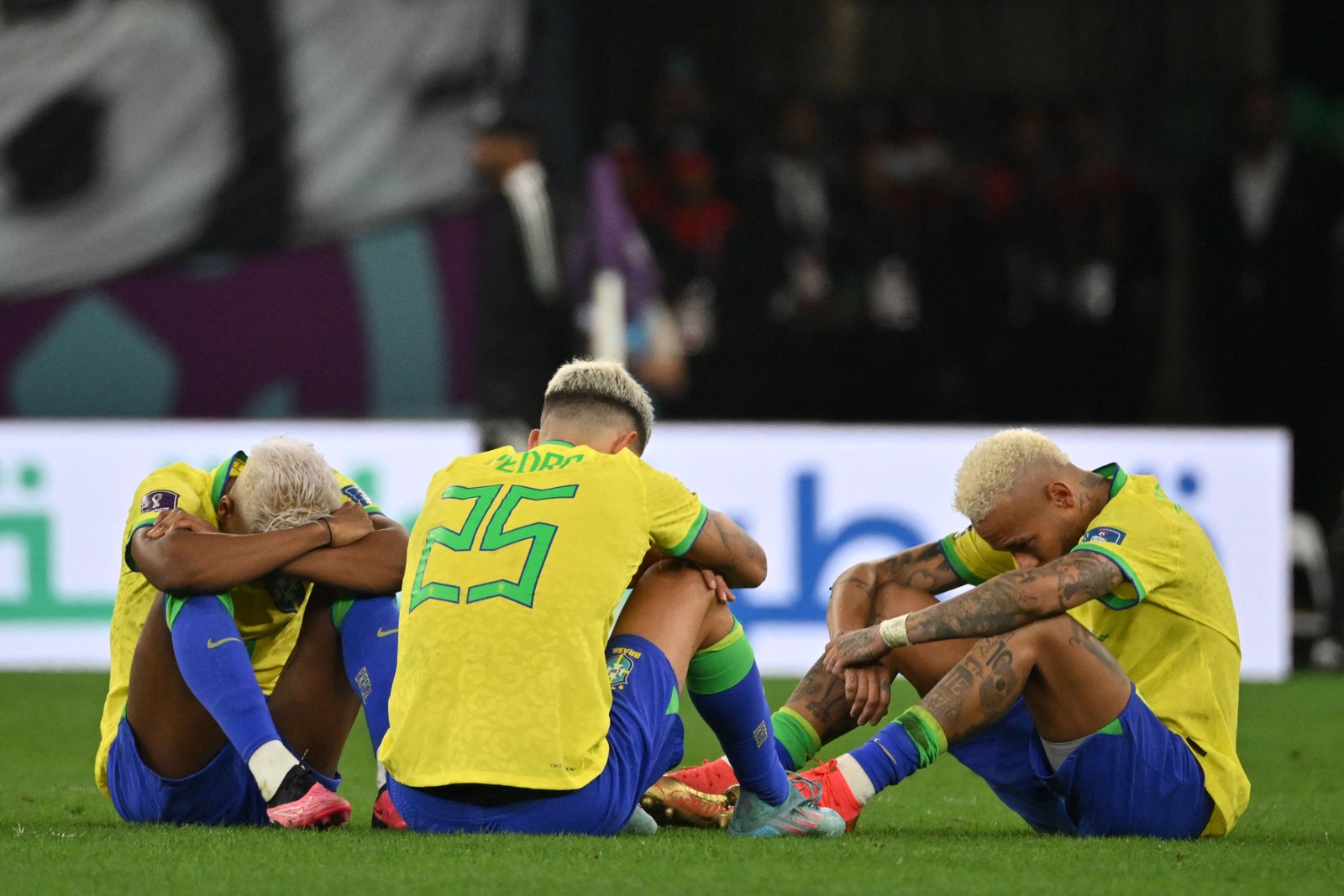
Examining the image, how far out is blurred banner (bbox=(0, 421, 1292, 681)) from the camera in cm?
845

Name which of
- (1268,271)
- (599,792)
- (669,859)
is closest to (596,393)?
(599,792)

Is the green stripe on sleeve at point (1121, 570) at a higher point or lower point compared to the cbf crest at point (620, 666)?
higher

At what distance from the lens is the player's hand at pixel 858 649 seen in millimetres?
4082

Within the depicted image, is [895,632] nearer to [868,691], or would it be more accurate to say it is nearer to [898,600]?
[868,691]

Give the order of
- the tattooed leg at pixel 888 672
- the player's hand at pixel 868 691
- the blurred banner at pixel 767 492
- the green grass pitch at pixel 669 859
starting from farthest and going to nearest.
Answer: the blurred banner at pixel 767 492, the tattooed leg at pixel 888 672, the player's hand at pixel 868 691, the green grass pitch at pixel 669 859

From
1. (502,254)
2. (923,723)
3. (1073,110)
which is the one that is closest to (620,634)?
(923,723)

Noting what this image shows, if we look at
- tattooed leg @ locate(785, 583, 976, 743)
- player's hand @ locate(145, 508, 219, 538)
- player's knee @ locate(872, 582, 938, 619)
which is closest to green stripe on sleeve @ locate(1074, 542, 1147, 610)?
tattooed leg @ locate(785, 583, 976, 743)

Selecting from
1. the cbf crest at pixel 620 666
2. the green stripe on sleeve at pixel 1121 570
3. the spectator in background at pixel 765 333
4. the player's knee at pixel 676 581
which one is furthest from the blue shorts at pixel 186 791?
the spectator in background at pixel 765 333

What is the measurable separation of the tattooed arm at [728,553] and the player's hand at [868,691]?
0.39 meters

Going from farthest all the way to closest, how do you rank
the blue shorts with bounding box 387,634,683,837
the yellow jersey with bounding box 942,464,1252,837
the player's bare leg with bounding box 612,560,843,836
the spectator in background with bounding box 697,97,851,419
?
the spectator in background with bounding box 697,97,851,419 → the yellow jersey with bounding box 942,464,1252,837 → the player's bare leg with bounding box 612,560,843,836 → the blue shorts with bounding box 387,634,683,837

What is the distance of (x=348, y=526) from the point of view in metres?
4.03

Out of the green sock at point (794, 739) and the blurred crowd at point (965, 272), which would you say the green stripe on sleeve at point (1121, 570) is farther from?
the blurred crowd at point (965, 272)

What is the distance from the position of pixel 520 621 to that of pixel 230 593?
0.94 m

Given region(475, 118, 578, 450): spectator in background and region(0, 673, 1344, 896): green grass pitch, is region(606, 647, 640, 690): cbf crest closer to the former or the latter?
region(0, 673, 1344, 896): green grass pitch
